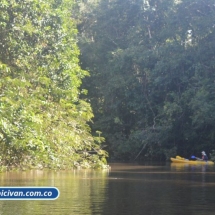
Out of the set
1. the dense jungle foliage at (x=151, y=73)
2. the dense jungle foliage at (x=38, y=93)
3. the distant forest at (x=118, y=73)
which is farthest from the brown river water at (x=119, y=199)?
the dense jungle foliage at (x=151, y=73)

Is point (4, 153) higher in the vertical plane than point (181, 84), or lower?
lower

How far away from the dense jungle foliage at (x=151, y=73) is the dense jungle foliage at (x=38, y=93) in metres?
10.7

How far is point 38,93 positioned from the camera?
22.9 meters

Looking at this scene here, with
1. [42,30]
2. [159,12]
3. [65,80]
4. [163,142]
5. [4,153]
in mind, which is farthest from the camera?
[159,12]

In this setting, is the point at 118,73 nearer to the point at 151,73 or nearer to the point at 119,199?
the point at 151,73

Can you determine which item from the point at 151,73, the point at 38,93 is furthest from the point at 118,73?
the point at 38,93

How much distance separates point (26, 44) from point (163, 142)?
1757cm

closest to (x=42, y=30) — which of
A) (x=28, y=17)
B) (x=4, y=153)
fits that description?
(x=28, y=17)

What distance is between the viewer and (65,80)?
2598 centimetres

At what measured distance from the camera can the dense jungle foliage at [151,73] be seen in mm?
37062

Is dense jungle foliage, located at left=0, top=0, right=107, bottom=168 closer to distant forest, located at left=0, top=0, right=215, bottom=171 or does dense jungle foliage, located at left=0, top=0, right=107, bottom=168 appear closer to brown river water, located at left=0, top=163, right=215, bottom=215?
distant forest, located at left=0, top=0, right=215, bottom=171

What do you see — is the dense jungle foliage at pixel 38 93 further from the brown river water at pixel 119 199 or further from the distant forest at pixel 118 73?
the brown river water at pixel 119 199

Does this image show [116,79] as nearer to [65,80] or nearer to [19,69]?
[65,80]

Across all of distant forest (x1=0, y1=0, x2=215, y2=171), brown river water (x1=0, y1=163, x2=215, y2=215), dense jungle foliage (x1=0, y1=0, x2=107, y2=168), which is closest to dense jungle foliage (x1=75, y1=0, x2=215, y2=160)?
distant forest (x1=0, y1=0, x2=215, y2=171)
